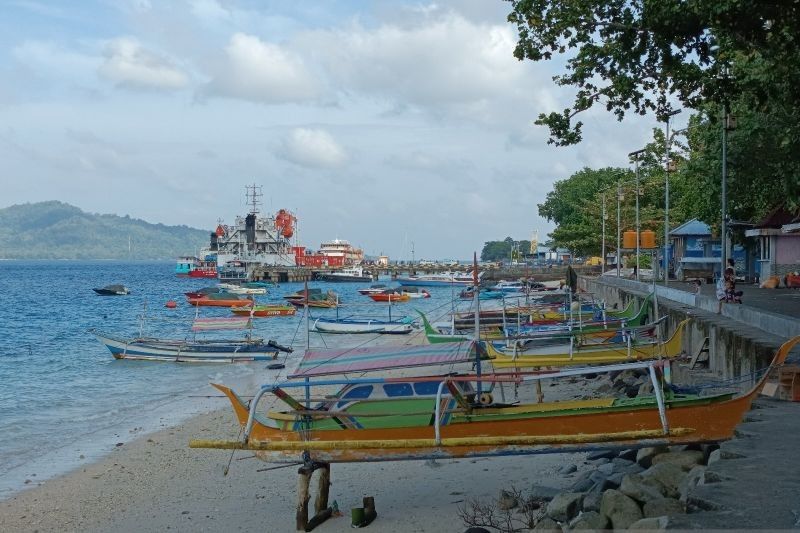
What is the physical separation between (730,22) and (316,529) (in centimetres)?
923

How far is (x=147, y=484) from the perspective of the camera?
14.4 m

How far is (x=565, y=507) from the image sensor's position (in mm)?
9008

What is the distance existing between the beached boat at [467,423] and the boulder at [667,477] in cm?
74

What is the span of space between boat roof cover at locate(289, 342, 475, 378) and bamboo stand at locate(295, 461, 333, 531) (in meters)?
1.65

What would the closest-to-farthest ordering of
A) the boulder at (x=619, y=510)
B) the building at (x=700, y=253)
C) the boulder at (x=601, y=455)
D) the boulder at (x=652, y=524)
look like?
the boulder at (x=652, y=524)
the boulder at (x=619, y=510)
the boulder at (x=601, y=455)
the building at (x=700, y=253)

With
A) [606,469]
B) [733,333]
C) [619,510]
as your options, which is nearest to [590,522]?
[619,510]

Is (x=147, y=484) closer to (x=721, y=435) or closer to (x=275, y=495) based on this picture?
(x=275, y=495)

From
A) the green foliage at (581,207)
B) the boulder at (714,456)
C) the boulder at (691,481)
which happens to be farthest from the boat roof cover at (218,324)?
the green foliage at (581,207)

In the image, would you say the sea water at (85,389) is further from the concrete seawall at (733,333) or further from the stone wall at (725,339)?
the concrete seawall at (733,333)

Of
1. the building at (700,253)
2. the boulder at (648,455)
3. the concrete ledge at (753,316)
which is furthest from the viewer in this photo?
the building at (700,253)

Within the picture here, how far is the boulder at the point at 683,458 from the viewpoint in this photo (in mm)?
10041

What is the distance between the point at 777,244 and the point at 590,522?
1288 inches

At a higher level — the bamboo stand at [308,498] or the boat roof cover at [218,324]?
the boat roof cover at [218,324]

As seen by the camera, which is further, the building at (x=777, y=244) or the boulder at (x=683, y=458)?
the building at (x=777, y=244)
